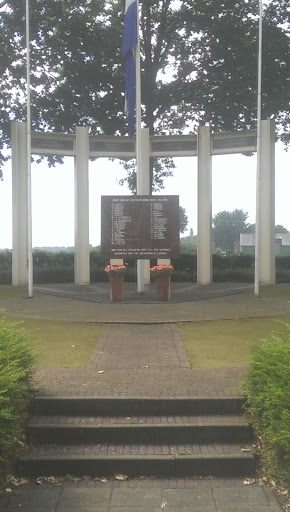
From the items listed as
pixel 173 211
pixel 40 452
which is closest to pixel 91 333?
pixel 40 452

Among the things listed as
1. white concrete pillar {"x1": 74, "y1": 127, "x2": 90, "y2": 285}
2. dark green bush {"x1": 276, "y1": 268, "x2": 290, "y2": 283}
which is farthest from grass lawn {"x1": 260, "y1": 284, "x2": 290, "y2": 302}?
white concrete pillar {"x1": 74, "y1": 127, "x2": 90, "y2": 285}

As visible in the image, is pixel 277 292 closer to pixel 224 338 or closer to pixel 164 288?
pixel 164 288

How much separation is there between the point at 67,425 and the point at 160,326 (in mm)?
5488

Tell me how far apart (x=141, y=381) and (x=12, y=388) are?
84.9 inches

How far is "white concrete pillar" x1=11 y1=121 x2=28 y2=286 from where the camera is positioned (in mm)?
17047

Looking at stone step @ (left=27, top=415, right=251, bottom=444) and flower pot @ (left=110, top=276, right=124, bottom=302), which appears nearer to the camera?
stone step @ (left=27, top=415, right=251, bottom=444)

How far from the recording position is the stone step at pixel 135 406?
5383mm

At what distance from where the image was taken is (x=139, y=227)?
14.2m

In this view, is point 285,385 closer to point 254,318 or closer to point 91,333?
point 91,333

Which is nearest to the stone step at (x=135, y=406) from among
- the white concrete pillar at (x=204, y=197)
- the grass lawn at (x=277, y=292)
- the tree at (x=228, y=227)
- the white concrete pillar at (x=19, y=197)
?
the grass lawn at (x=277, y=292)

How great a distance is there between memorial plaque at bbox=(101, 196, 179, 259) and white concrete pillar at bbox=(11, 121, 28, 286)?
14.4 ft

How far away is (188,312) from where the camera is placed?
39.4 ft

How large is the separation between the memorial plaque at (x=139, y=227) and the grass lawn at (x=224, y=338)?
401 cm

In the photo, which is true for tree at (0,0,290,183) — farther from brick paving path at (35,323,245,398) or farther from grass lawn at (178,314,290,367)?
brick paving path at (35,323,245,398)
